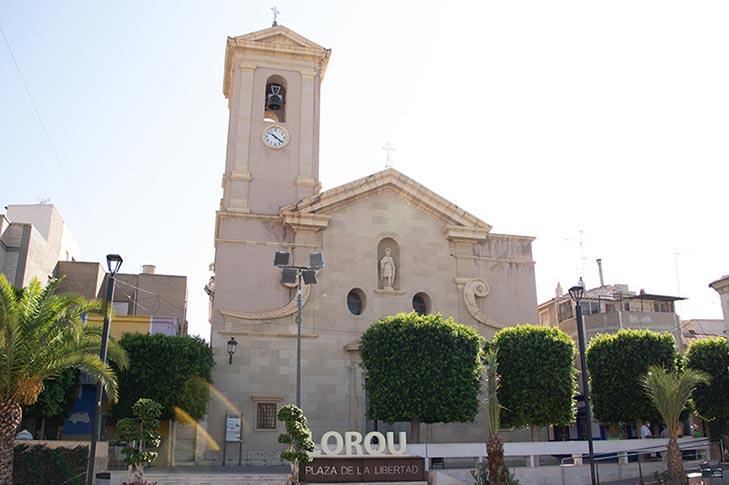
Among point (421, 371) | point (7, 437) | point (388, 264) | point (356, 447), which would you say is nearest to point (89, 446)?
point (7, 437)

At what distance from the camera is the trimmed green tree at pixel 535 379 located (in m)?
26.9

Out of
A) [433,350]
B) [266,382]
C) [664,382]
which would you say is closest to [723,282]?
[664,382]

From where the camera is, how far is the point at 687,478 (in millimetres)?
21094

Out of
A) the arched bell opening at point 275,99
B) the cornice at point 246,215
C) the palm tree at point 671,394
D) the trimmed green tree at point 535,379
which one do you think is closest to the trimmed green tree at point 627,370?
the trimmed green tree at point 535,379

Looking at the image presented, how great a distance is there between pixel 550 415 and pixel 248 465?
11.2m

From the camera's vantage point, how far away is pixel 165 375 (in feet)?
86.1

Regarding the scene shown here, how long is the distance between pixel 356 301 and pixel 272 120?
999 cm

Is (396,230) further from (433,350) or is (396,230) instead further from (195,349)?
(195,349)

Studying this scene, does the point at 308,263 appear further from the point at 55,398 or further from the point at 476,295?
the point at 55,398

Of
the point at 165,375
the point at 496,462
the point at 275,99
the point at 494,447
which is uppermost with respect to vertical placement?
the point at 275,99

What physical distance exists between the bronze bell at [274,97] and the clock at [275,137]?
124cm

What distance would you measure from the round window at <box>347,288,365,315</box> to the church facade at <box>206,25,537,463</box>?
0.17 feet

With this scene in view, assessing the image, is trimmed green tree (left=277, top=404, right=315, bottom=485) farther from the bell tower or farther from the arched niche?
the bell tower

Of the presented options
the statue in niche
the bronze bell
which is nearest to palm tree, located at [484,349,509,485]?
the statue in niche
